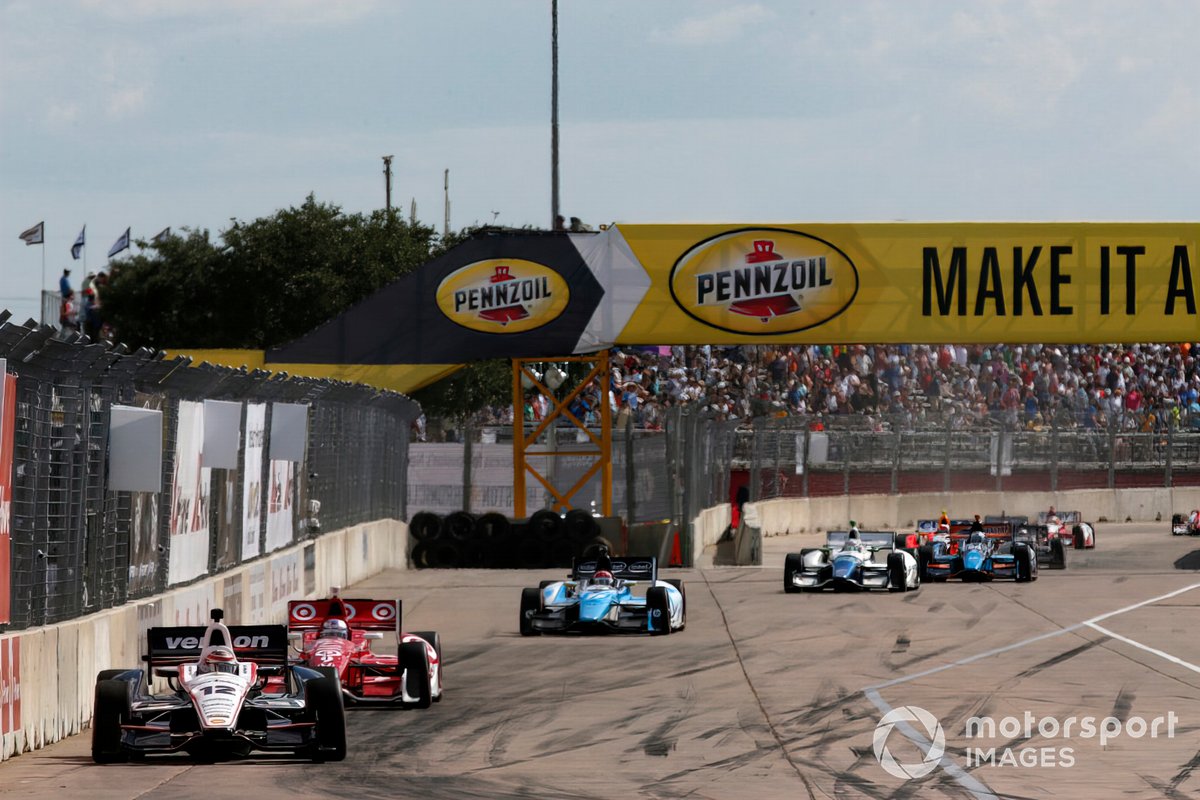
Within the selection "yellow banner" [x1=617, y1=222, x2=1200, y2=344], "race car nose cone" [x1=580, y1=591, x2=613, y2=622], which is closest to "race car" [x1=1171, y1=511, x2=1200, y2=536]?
"yellow banner" [x1=617, y1=222, x2=1200, y2=344]

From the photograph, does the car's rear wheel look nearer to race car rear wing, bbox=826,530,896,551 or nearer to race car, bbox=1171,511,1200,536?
race car rear wing, bbox=826,530,896,551

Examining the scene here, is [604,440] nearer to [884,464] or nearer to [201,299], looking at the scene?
[884,464]

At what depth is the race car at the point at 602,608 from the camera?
20.8 metres

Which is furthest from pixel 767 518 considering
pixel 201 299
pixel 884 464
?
pixel 201 299

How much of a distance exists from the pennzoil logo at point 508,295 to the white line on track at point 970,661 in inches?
422

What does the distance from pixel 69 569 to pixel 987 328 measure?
67.8 ft

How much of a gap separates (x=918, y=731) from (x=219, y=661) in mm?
4409

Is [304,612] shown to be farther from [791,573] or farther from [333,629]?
[791,573]

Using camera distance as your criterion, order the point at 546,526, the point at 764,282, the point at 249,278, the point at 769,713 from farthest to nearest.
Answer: the point at 249,278 → the point at 546,526 → the point at 764,282 → the point at 769,713

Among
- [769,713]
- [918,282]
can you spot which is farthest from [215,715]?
[918,282]

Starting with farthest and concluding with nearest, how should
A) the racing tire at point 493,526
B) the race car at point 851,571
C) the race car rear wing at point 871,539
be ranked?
the racing tire at point 493,526 → the race car rear wing at point 871,539 → the race car at point 851,571

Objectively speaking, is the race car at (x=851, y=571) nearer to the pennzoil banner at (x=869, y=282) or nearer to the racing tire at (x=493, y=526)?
the pennzoil banner at (x=869, y=282)

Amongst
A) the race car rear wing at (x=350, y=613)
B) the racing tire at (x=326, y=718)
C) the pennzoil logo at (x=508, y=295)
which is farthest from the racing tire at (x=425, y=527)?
the racing tire at (x=326, y=718)

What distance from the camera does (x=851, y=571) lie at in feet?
88.1
